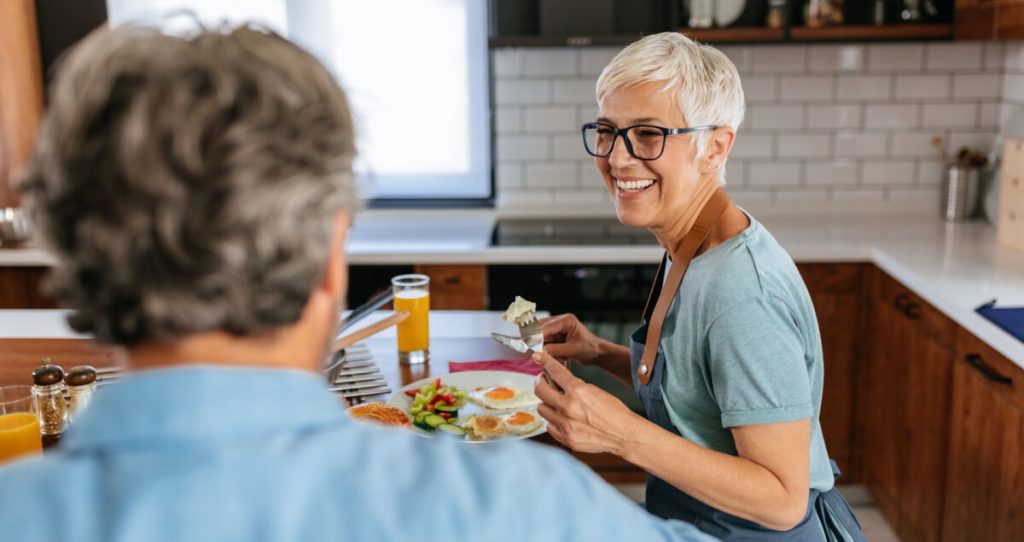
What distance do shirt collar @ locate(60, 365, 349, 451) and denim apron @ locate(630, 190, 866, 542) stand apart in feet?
3.27

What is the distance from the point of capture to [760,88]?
150 inches

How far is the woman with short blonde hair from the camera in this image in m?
1.44

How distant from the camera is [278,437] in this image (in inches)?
26.8

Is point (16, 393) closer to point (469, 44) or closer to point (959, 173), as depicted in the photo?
point (469, 44)

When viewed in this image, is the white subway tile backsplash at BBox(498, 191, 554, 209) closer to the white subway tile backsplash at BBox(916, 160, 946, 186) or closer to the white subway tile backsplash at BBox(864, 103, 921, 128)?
the white subway tile backsplash at BBox(864, 103, 921, 128)

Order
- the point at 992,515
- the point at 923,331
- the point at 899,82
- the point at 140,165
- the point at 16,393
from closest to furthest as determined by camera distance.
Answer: the point at 140,165 → the point at 16,393 → the point at 992,515 → the point at 923,331 → the point at 899,82

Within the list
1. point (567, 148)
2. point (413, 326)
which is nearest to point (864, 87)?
point (567, 148)

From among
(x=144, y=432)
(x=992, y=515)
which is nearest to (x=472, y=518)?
(x=144, y=432)

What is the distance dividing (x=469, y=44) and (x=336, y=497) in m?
3.43

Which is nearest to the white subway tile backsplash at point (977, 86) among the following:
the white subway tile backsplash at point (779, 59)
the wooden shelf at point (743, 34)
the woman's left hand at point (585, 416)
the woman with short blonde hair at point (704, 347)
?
the white subway tile backsplash at point (779, 59)

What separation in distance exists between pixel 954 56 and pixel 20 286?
3.58 meters

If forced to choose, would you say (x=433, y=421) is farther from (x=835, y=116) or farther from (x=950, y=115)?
(x=950, y=115)

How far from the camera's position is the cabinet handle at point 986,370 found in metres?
2.28

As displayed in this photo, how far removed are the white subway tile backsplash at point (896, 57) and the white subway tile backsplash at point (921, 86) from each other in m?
0.04
